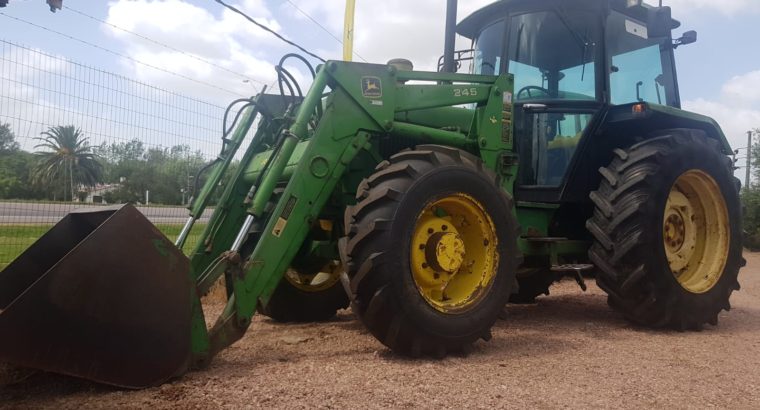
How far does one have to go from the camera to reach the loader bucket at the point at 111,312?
259cm

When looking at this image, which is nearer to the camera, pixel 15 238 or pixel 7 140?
pixel 7 140

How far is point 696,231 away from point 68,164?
24.3 feet

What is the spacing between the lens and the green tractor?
9.38 feet

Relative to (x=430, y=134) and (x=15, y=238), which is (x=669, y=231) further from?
(x=15, y=238)

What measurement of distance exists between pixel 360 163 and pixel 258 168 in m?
0.83

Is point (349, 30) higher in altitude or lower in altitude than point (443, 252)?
higher

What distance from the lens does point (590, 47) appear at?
214 inches

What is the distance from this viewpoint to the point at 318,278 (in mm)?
5258

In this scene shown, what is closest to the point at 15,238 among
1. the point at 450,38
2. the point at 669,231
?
the point at 450,38

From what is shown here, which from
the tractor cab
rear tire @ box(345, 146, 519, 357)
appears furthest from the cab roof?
rear tire @ box(345, 146, 519, 357)

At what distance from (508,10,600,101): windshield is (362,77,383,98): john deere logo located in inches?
79.7

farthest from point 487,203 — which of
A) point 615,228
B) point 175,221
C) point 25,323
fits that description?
point 175,221

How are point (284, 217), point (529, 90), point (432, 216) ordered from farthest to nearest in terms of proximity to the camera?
point (529, 90)
point (432, 216)
point (284, 217)

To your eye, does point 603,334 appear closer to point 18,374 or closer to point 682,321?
point 682,321
